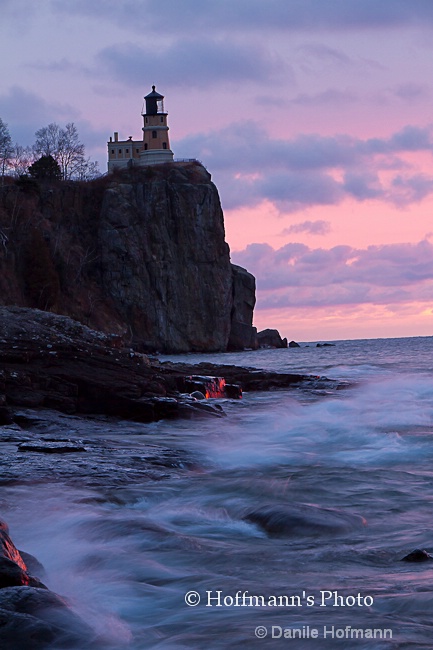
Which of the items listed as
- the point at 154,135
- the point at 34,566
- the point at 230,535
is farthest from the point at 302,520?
the point at 154,135

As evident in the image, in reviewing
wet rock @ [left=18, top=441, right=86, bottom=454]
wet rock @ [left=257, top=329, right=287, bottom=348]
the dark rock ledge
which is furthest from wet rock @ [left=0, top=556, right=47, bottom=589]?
wet rock @ [left=257, top=329, right=287, bottom=348]

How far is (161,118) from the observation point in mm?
96375

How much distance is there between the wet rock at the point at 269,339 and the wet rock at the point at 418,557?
8675 cm

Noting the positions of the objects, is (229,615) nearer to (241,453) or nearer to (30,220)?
(241,453)

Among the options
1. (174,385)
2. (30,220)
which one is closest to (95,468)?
(174,385)

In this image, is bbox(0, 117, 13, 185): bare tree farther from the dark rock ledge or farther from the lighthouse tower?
the dark rock ledge

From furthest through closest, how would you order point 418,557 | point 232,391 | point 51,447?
point 232,391 < point 51,447 < point 418,557

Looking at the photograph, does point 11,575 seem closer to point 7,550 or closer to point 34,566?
point 7,550

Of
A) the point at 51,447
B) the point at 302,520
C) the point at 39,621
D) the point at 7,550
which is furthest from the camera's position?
the point at 51,447

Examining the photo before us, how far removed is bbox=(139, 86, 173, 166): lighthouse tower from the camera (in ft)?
314

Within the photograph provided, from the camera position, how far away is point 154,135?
96188mm

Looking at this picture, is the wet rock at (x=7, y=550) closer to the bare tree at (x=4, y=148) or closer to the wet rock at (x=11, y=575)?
the wet rock at (x=11, y=575)

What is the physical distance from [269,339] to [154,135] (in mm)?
27549

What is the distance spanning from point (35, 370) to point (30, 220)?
5631 cm
